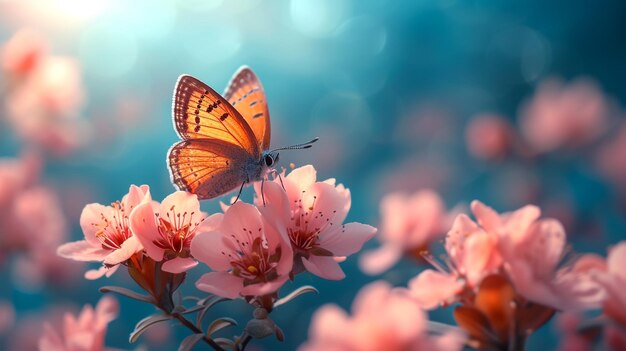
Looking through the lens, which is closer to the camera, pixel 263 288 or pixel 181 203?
pixel 263 288

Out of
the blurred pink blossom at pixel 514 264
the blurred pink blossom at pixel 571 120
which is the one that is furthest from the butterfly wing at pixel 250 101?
the blurred pink blossom at pixel 571 120

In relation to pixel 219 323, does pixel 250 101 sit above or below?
above

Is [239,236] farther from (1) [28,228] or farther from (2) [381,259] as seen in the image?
(1) [28,228]

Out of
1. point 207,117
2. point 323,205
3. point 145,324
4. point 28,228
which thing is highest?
point 207,117

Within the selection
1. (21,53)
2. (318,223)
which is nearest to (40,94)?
(21,53)

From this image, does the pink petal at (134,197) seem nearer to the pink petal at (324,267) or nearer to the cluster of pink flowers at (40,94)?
the pink petal at (324,267)

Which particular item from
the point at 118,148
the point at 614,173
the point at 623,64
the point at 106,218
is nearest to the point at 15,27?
the point at 118,148
